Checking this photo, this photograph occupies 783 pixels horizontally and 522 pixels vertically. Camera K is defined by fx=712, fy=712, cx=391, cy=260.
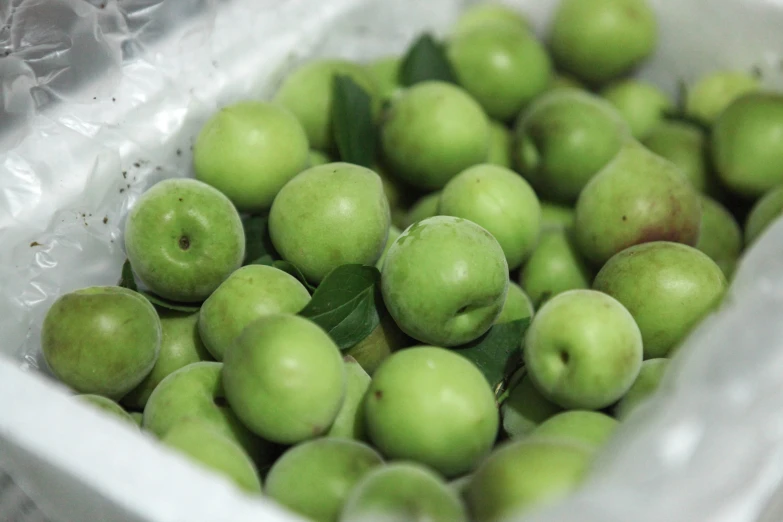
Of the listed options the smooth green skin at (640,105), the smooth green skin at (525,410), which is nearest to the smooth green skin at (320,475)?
the smooth green skin at (525,410)

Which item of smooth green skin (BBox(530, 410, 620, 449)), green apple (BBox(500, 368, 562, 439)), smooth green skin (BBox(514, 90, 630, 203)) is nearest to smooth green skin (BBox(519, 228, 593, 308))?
smooth green skin (BBox(514, 90, 630, 203))

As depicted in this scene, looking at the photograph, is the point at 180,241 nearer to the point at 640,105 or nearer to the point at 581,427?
the point at 581,427

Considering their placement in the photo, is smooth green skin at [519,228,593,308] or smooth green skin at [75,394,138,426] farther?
smooth green skin at [519,228,593,308]

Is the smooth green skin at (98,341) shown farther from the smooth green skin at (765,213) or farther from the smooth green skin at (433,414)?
the smooth green skin at (765,213)

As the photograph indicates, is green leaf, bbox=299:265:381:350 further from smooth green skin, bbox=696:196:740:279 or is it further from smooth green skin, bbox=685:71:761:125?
smooth green skin, bbox=685:71:761:125

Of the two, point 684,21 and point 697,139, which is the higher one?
point 684,21

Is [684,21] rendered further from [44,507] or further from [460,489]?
[44,507]

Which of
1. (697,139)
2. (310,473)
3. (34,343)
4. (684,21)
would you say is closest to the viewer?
(310,473)

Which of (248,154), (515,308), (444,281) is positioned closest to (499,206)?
(515,308)

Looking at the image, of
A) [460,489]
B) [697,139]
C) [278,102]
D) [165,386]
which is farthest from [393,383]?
[697,139]
